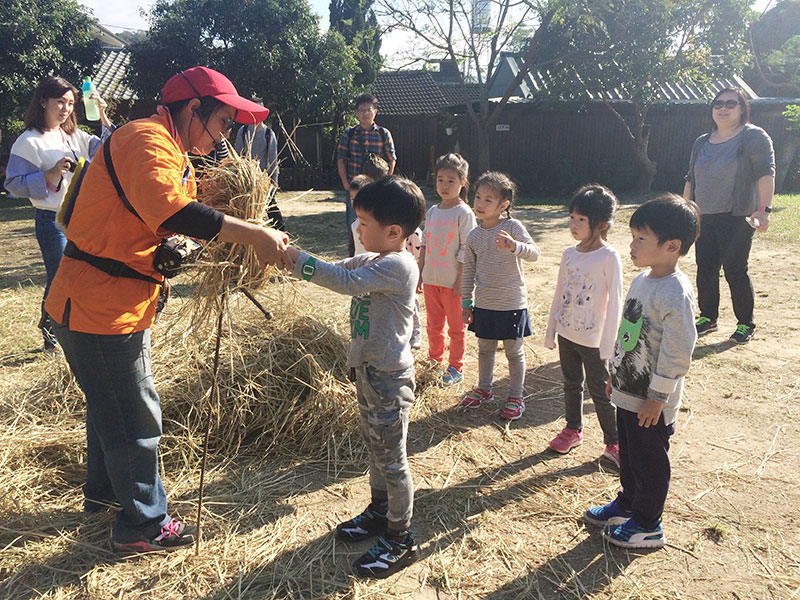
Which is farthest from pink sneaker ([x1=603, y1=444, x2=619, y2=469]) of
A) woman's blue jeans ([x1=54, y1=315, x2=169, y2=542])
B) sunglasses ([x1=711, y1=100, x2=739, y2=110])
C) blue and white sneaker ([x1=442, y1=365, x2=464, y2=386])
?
sunglasses ([x1=711, y1=100, x2=739, y2=110])

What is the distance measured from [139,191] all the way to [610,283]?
2496 mm

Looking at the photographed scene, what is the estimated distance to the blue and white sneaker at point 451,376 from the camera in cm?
448

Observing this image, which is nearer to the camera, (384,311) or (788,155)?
(384,311)

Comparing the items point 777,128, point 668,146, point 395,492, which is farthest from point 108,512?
point 777,128

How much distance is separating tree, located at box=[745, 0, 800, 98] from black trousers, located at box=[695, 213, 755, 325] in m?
Result: 23.1

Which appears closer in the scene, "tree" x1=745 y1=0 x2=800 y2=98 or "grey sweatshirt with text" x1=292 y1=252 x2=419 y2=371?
"grey sweatshirt with text" x1=292 y1=252 x2=419 y2=371

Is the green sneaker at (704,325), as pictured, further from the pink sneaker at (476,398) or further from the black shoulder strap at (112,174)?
the black shoulder strap at (112,174)

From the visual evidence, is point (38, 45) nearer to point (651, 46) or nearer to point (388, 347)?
point (651, 46)

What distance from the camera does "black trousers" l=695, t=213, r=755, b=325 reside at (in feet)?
17.6

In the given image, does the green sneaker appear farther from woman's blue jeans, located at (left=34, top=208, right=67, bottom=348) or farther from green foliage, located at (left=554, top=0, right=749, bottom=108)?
green foliage, located at (left=554, top=0, right=749, bottom=108)

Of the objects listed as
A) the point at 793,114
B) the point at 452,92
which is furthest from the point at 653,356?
the point at 452,92

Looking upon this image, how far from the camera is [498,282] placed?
3932 millimetres

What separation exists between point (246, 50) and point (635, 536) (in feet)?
61.3

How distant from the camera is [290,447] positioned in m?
3.64
